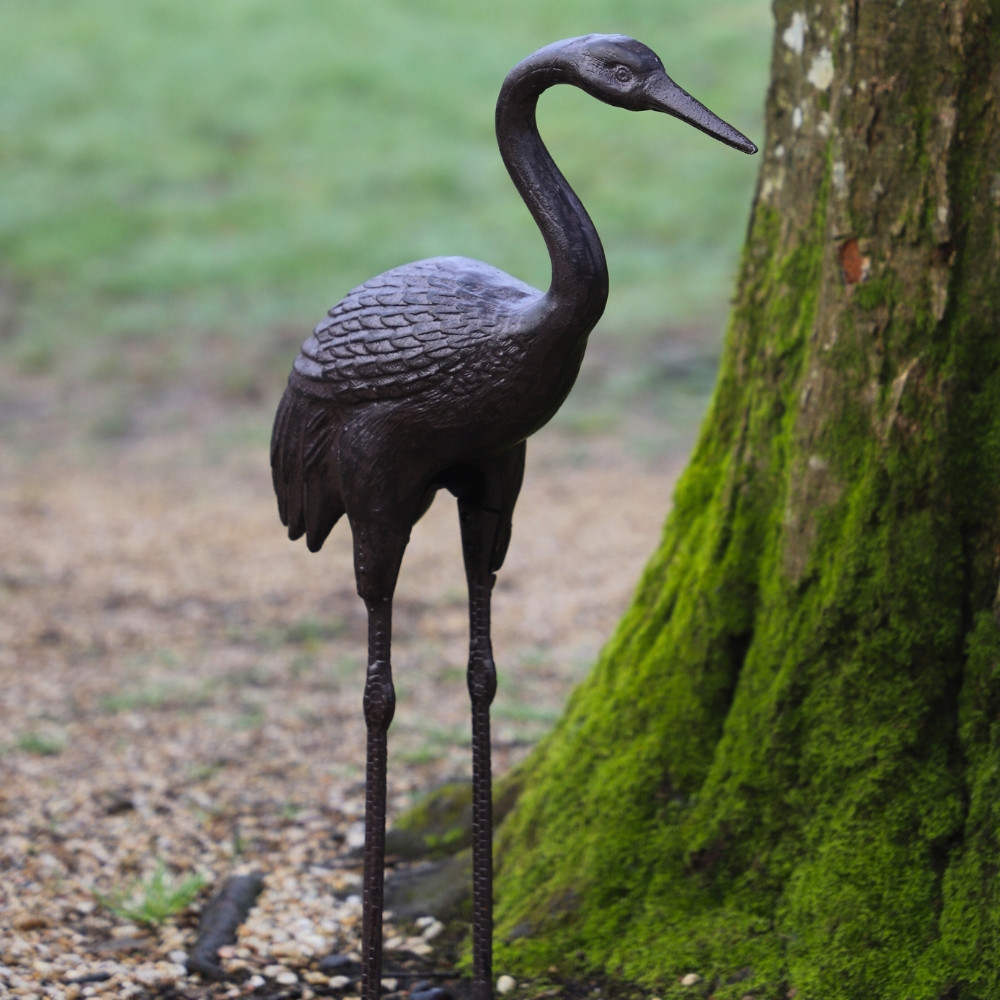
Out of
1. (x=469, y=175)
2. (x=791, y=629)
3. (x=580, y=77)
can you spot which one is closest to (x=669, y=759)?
(x=791, y=629)

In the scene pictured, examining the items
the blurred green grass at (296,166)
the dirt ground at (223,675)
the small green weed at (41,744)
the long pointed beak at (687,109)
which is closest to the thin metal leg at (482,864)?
the dirt ground at (223,675)

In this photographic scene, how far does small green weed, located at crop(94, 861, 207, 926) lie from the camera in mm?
3930

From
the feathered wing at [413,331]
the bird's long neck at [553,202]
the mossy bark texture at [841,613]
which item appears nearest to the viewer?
the bird's long neck at [553,202]

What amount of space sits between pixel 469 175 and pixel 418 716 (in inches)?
351

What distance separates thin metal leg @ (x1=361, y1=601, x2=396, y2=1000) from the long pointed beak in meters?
1.29

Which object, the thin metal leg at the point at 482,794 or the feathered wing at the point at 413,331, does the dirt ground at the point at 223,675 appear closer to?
the thin metal leg at the point at 482,794

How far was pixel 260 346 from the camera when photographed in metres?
11.3

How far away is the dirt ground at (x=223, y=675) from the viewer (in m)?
3.92

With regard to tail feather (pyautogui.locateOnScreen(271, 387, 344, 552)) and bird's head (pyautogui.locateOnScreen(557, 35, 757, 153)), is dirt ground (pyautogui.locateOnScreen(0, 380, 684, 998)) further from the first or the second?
bird's head (pyautogui.locateOnScreen(557, 35, 757, 153))

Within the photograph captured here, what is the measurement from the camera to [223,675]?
6.34 meters

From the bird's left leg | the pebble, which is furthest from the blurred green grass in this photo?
the bird's left leg

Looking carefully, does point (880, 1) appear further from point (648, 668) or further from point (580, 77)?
point (648, 668)

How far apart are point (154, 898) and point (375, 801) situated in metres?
1.38

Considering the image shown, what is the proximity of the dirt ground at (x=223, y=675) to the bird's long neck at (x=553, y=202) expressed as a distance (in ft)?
6.83
